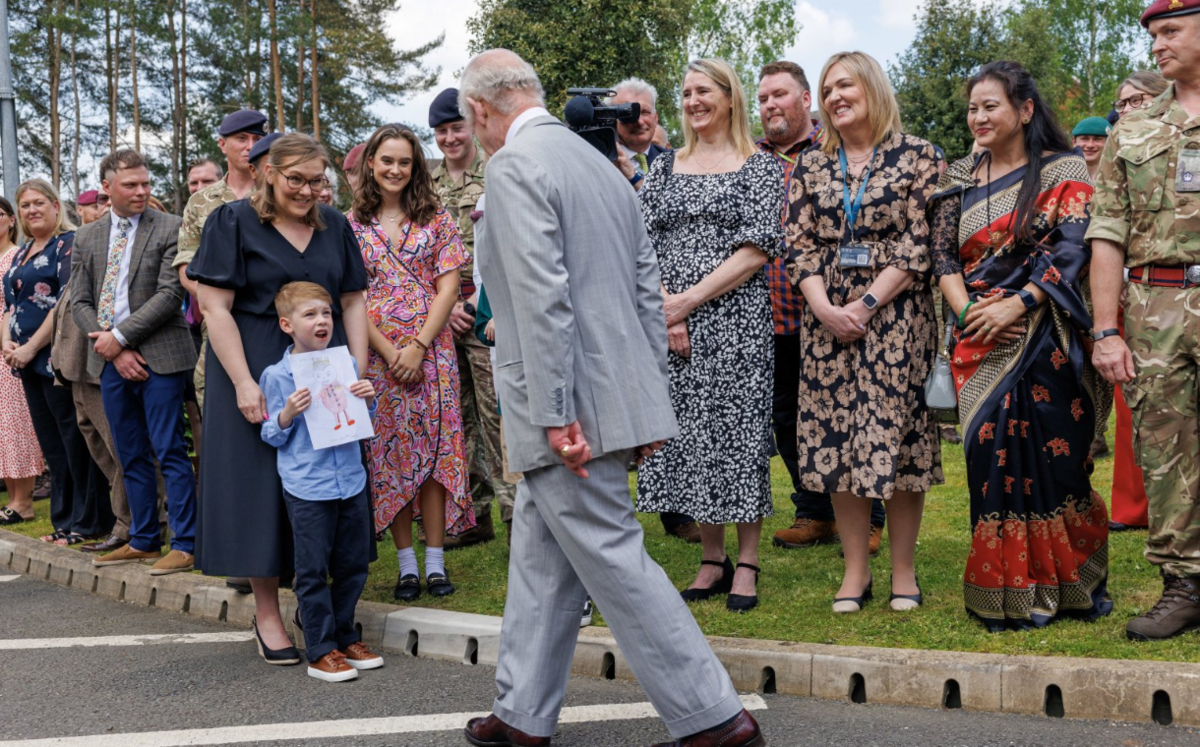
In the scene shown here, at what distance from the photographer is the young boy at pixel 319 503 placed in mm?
4832

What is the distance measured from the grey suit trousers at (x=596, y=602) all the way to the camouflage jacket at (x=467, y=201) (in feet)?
10.5

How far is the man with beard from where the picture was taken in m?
6.59

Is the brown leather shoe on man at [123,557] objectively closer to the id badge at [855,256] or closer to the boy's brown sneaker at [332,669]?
the boy's brown sneaker at [332,669]

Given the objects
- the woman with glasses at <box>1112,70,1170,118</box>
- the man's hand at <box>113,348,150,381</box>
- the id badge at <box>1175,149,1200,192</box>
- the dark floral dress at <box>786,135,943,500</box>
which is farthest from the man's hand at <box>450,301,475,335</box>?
the woman with glasses at <box>1112,70,1170,118</box>

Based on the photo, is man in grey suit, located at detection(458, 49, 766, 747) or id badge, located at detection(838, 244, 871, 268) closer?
man in grey suit, located at detection(458, 49, 766, 747)

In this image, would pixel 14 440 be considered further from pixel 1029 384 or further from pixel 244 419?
pixel 1029 384

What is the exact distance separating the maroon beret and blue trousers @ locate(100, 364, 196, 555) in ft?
17.9

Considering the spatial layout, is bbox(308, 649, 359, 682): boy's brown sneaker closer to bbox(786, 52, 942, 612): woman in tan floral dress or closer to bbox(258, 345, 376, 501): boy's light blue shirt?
bbox(258, 345, 376, 501): boy's light blue shirt

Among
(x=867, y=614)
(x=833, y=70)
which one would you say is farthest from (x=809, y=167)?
Result: (x=867, y=614)

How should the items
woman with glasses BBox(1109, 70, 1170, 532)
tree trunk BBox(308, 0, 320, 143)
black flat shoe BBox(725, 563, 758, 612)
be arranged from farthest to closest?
tree trunk BBox(308, 0, 320, 143)
woman with glasses BBox(1109, 70, 1170, 532)
black flat shoe BBox(725, 563, 758, 612)

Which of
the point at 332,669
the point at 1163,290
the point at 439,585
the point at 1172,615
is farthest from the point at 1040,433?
the point at 332,669

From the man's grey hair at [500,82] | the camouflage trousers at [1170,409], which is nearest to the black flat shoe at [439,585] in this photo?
the man's grey hair at [500,82]

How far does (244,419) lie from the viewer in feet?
16.4

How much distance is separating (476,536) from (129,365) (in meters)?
2.28
